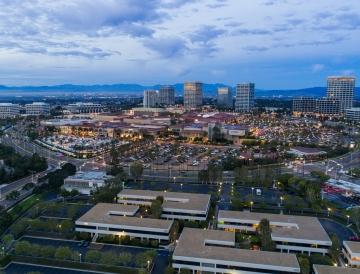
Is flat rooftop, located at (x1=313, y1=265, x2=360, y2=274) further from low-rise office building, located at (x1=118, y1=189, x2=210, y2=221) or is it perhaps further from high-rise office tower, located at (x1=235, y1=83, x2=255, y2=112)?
high-rise office tower, located at (x1=235, y1=83, x2=255, y2=112)

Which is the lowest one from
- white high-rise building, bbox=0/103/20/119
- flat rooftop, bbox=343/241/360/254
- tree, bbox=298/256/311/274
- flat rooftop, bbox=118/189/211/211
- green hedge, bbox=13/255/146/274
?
green hedge, bbox=13/255/146/274

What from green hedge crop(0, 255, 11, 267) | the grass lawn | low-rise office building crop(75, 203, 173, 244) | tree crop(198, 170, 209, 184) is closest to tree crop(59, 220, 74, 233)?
low-rise office building crop(75, 203, 173, 244)

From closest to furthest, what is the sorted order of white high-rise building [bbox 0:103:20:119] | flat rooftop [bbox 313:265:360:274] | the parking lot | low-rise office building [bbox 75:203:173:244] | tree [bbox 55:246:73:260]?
flat rooftop [bbox 313:265:360:274], tree [bbox 55:246:73:260], the parking lot, low-rise office building [bbox 75:203:173:244], white high-rise building [bbox 0:103:20:119]

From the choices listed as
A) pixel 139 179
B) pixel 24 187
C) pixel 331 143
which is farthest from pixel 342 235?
pixel 331 143

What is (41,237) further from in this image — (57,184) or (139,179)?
(139,179)

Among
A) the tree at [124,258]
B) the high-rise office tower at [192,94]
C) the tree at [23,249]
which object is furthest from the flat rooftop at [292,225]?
the high-rise office tower at [192,94]

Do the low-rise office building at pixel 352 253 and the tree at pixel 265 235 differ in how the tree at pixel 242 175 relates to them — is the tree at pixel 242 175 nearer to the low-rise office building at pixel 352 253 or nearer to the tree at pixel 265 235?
the tree at pixel 265 235
